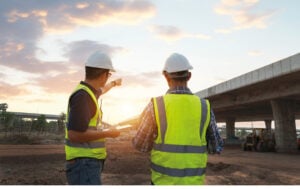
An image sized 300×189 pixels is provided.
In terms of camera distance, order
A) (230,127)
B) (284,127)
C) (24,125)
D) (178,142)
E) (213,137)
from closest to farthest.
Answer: (178,142) → (213,137) → (284,127) → (230,127) → (24,125)

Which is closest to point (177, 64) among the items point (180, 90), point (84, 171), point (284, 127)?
A: point (180, 90)

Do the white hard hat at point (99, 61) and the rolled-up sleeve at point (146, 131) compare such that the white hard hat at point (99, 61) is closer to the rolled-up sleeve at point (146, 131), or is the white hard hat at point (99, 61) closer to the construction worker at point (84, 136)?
the construction worker at point (84, 136)

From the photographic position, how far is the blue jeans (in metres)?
3.17

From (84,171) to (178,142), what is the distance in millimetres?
1029

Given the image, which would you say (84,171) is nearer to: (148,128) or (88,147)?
(88,147)

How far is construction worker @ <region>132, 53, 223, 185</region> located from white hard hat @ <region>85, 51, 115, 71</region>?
85 centimetres

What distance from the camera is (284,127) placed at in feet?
90.8

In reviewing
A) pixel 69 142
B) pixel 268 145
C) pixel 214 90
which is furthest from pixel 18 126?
pixel 69 142

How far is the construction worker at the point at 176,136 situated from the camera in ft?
9.38

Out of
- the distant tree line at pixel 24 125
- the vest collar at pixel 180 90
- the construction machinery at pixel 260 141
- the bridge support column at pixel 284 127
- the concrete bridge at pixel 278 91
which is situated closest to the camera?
the vest collar at pixel 180 90

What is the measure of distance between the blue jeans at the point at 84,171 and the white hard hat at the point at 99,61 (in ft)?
3.40

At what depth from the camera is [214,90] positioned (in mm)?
36062

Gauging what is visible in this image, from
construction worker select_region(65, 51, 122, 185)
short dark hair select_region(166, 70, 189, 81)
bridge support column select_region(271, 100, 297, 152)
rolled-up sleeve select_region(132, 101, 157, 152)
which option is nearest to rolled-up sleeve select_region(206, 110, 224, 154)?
short dark hair select_region(166, 70, 189, 81)

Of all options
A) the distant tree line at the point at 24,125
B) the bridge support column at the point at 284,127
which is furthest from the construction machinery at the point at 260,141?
the distant tree line at the point at 24,125
